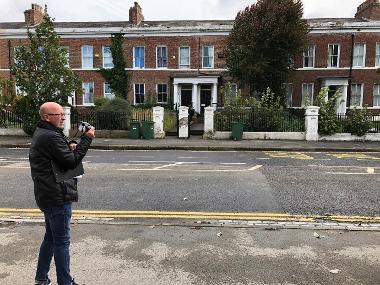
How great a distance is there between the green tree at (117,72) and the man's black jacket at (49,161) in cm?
2958

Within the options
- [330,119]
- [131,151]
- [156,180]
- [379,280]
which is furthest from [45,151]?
[330,119]

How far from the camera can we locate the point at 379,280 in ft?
13.1

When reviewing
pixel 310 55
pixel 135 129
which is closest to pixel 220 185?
pixel 135 129

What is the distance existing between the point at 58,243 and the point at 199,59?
30245mm

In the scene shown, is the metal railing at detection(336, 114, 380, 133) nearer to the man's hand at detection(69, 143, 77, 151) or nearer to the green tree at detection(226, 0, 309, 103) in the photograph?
the green tree at detection(226, 0, 309, 103)

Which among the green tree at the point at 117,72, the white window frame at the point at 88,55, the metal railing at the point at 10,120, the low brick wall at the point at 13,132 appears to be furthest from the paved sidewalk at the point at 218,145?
the white window frame at the point at 88,55

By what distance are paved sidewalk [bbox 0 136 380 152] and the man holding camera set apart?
13244 mm

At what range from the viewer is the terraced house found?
103 ft

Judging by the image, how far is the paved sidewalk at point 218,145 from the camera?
55.0 ft

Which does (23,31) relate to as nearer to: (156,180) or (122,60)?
(122,60)

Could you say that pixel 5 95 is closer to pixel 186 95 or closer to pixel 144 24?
pixel 186 95

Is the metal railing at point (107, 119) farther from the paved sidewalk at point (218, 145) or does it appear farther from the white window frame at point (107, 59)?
the white window frame at point (107, 59)

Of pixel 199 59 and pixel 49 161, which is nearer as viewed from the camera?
pixel 49 161

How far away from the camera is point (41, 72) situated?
1947 centimetres
